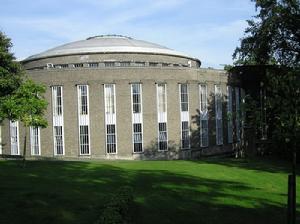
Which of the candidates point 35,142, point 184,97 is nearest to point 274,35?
point 184,97

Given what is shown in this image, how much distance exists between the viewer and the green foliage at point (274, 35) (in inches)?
1655

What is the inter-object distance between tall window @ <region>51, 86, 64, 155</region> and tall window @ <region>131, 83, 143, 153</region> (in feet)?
23.1

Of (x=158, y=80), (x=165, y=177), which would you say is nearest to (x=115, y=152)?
(x=158, y=80)

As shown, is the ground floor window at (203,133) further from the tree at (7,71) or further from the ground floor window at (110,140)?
the tree at (7,71)

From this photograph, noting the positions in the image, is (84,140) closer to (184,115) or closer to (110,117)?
(110,117)

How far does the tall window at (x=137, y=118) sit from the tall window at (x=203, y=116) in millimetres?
7165

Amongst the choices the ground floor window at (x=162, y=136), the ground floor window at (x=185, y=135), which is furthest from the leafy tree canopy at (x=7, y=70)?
the ground floor window at (x=185, y=135)

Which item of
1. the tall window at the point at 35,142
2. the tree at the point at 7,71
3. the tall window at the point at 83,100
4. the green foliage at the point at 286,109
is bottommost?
the tall window at the point at 35,142

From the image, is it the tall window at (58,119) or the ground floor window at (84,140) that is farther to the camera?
the tall window at (58,119)

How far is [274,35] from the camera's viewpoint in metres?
44.0

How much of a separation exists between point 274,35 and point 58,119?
21.9m

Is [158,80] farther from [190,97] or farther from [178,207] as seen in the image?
[178,207]

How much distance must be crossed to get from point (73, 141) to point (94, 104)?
13.6ft

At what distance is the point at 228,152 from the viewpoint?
5816cm
